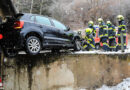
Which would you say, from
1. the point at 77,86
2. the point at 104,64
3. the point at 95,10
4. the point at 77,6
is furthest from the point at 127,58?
the point at 77,6

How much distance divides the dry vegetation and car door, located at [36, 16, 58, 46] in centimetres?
2389

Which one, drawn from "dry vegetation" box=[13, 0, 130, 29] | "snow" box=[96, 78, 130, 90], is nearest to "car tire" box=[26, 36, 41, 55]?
"snow" box=[96, 78, 130, 90]

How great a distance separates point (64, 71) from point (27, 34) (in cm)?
192

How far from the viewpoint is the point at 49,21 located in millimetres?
7129

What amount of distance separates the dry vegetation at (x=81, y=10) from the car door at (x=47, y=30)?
2389 centimetres

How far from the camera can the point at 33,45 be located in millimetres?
6082

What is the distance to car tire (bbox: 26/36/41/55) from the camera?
5944 mm

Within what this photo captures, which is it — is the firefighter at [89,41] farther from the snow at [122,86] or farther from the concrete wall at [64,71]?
the snow at [122,86]

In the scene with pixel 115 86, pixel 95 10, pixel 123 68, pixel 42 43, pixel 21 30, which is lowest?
pixel 115 86

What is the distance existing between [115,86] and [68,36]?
2705 millimetres

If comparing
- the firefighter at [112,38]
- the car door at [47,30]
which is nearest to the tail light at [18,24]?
the car door at [47,30]

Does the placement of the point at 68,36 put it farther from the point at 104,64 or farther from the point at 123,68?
the point at 123,68

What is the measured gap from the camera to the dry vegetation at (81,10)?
31.8 m

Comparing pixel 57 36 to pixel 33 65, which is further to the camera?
pixel 57 36
